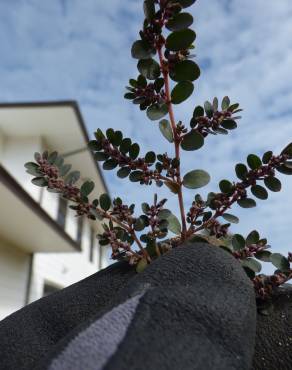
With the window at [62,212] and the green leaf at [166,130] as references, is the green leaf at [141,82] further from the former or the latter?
the window at [62,212]

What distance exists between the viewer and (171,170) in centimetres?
56

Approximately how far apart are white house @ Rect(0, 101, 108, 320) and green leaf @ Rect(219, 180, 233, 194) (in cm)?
505

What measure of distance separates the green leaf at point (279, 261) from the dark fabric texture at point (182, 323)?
0.47ft

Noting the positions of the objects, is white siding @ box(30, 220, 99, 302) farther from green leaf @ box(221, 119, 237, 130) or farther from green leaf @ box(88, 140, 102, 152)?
green leaf @ box(221, 119, 237, 130)

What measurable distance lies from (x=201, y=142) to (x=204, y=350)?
1.02ft

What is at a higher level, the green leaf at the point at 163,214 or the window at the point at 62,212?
the window at the point at 62,212

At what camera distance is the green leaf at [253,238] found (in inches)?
22.0

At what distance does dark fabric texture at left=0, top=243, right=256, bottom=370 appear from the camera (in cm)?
30

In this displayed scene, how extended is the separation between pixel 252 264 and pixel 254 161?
156mm

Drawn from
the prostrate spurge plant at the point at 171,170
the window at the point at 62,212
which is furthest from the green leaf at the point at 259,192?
the window at the point at 62,212

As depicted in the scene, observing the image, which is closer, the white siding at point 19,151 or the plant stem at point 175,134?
the plant stem at point 175,134

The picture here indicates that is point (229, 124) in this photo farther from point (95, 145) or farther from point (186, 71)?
point (95, 145)

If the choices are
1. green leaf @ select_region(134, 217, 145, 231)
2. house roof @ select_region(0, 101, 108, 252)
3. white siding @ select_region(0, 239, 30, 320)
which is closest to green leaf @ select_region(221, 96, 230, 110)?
green leaf @ select_region(134, 217, 145, 231)

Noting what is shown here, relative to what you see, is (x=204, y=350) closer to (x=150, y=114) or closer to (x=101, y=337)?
(x=101, y=337)
